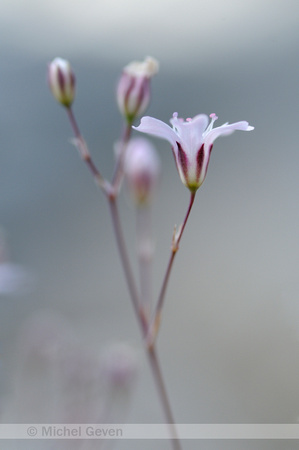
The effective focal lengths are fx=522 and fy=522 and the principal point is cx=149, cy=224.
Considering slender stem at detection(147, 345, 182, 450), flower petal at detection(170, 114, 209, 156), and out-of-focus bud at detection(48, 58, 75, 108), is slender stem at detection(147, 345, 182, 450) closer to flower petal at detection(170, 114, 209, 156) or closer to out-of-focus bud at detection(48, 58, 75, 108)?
flower petal at detection(170, 114, 209, 156)

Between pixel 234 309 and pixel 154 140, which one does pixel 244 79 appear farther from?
pixel 234 309

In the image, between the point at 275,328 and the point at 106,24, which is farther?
the point at 106,24

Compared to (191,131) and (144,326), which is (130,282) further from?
(191,131)

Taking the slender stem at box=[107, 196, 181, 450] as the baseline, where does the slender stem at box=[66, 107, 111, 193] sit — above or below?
above

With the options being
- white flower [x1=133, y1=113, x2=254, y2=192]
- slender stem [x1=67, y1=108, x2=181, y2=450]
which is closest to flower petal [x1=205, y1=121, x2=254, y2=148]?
white flower [x1=133, y1=113, x2=254, y2=192]

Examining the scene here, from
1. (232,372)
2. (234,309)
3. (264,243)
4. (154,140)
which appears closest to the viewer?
(232,372)

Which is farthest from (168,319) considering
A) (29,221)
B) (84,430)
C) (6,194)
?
(84,430)

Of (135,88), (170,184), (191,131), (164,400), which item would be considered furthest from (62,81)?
(170,184)
